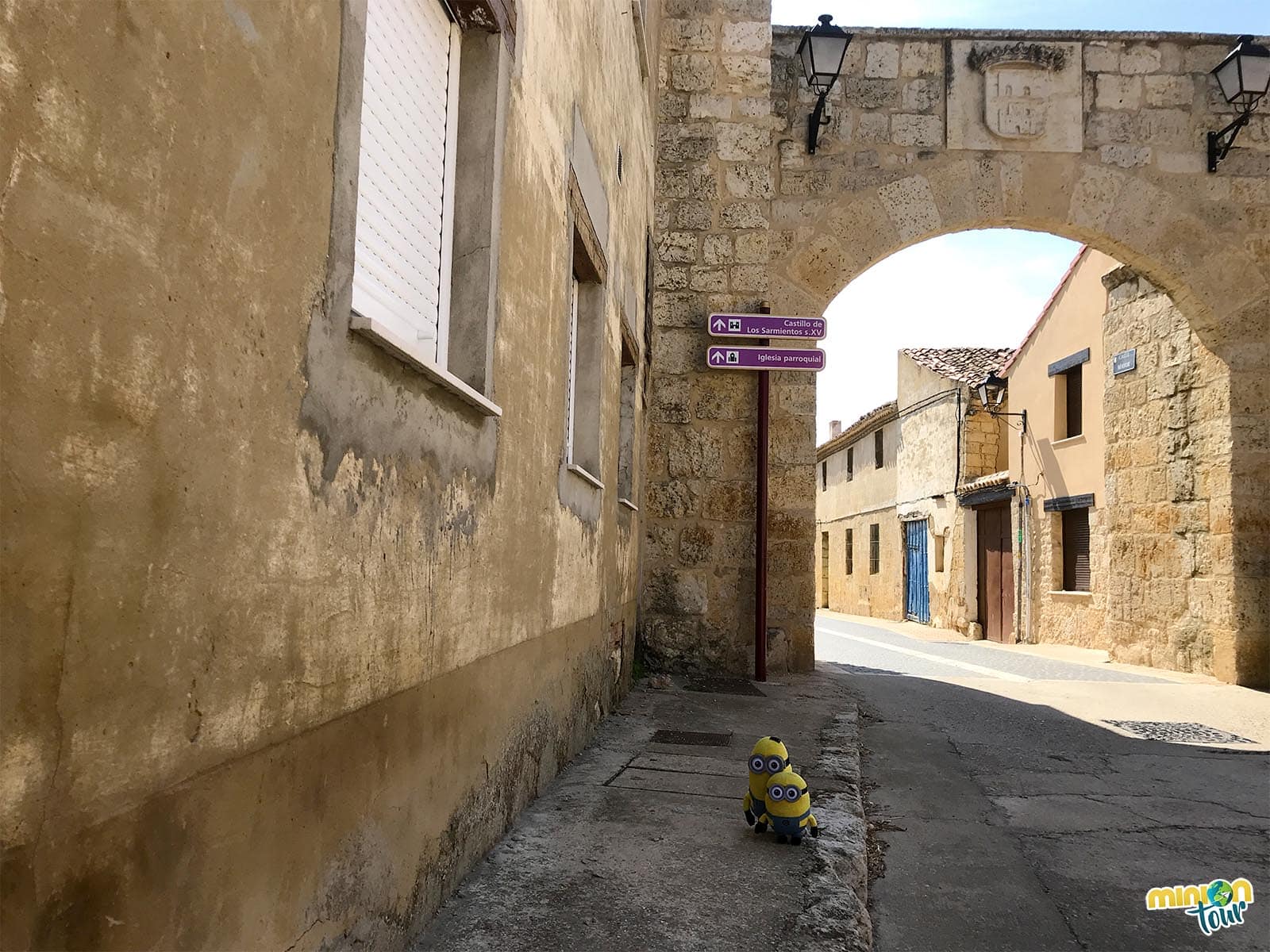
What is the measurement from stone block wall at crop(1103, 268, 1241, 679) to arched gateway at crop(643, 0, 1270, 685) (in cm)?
5

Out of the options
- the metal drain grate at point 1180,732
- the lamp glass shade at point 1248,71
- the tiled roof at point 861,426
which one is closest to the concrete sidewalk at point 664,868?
the metal drain grate at point 1180,732

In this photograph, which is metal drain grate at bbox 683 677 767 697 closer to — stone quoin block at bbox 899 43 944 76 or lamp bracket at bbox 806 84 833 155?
lamp bracket at bbox 806 84 833 155

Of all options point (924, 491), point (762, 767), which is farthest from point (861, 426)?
point (762, 767)

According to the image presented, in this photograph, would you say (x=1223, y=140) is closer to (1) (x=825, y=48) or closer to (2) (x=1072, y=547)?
(1) (x=825, y=48)

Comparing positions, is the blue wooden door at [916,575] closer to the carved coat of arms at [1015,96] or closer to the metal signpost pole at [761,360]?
the carved coat of arms at [1015,96]

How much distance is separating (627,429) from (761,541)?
5.36 feet

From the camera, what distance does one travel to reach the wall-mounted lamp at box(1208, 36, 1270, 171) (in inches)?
305

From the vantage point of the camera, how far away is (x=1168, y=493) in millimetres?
8883

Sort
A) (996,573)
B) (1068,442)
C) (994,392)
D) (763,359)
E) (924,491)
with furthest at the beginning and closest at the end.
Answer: (924,491) → (994,392) → (996,573) → (1068,442) → (763,359)

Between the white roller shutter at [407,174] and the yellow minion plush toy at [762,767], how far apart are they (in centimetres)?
160

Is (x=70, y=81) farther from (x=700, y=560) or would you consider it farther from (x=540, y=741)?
(x=700, y=560)

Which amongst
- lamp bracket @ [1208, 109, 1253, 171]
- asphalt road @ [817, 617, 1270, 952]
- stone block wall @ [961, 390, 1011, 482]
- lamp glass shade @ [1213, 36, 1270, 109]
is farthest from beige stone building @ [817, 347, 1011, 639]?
asphalt road @ [817, 617, 1270, 952]

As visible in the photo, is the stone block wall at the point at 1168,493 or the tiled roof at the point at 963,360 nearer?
the stone block wall at the point at 1168,493

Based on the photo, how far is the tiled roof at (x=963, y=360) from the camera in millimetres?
18797
